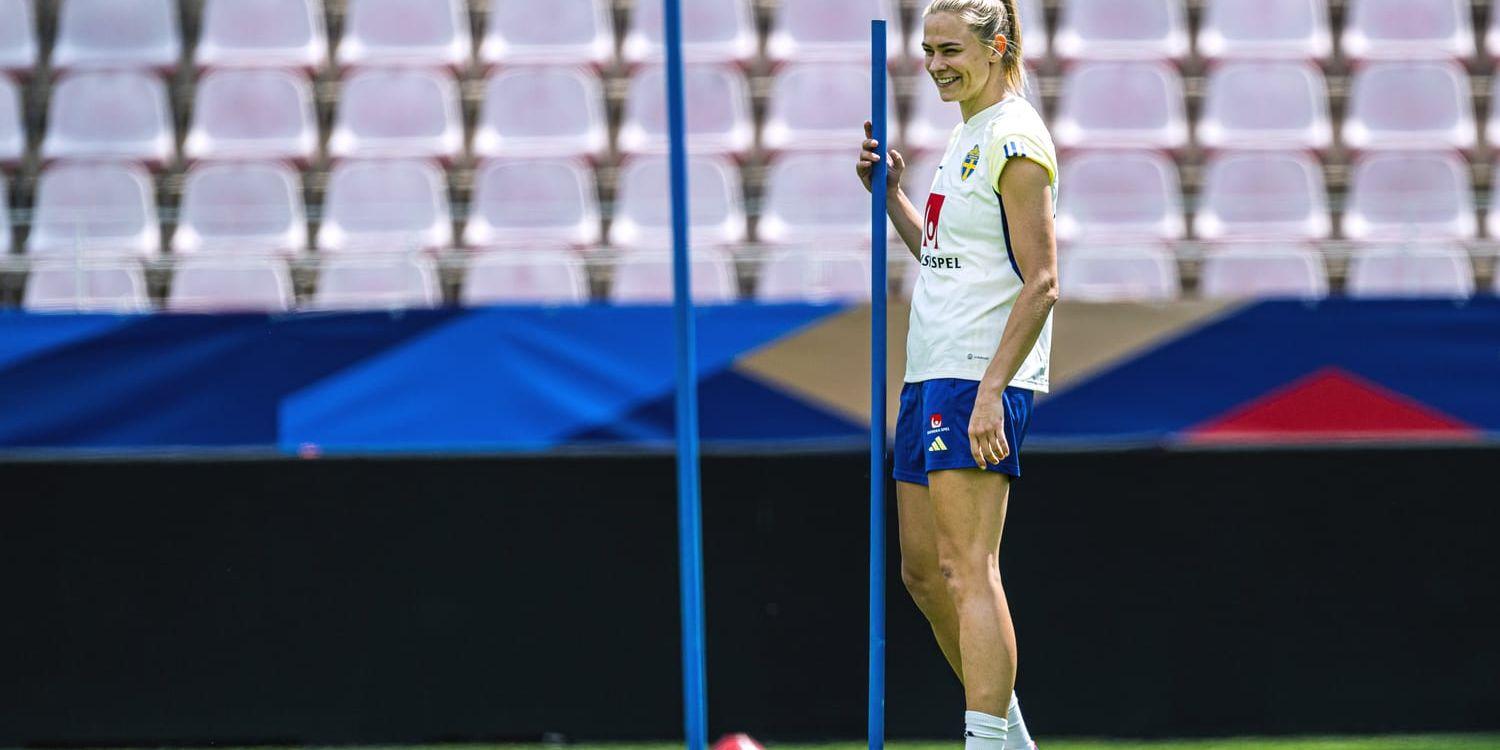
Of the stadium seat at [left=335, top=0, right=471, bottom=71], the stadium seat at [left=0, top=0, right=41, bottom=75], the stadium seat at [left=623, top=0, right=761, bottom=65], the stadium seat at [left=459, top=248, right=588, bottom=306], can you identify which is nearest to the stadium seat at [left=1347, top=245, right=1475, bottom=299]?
the stadium seat at [left=623, top=0, right=761, bottom=65]

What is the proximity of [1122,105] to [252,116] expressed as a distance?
3999 mm

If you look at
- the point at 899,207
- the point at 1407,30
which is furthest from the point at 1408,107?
the point at 899,207

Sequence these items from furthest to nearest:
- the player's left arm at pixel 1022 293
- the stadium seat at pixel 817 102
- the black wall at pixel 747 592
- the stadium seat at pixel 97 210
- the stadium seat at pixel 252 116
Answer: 1. the stadium seat at pixel 817 102
2. the stadium seat at pixel 252 116
3. the stadium seat at pixel 97 210
4. the black wall at pixel 747 592
5. the player's left arm at pixel 1022 293

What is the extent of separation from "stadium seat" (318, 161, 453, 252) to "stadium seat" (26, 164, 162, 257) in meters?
0.77

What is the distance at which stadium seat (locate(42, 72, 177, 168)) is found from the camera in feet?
25.1

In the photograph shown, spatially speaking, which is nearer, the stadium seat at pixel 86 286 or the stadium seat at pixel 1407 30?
the stadium seat at pixel 86 286

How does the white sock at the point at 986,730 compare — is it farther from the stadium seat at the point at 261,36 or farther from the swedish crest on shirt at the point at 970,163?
the stadium seat at the point at 261,36

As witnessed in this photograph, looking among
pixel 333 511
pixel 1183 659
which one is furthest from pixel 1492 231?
pixel 333 511

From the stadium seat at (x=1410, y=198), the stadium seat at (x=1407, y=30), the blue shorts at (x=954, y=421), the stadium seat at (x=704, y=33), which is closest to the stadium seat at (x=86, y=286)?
the stadium seat at (x=704, y=33)

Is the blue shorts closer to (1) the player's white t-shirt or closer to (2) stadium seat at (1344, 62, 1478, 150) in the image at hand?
(1) the player's white t-shirt

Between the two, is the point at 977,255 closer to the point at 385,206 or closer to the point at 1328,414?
the point at 1328,414

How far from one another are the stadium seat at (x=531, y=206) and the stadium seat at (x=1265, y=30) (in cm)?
308

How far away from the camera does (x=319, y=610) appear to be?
176 inches

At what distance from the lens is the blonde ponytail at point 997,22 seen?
2969 millimetres
